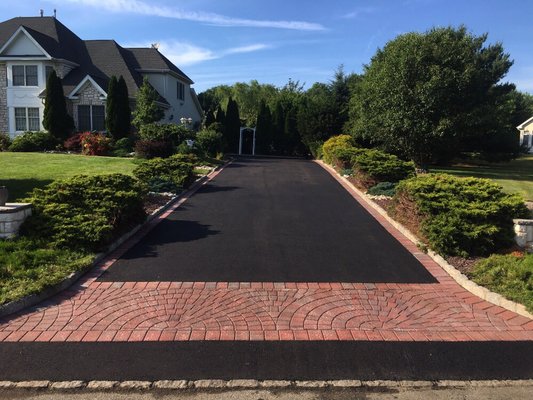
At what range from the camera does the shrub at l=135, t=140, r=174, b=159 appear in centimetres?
2023

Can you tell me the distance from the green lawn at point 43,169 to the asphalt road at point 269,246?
171 inches

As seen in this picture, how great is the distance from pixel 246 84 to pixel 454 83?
49.1 m

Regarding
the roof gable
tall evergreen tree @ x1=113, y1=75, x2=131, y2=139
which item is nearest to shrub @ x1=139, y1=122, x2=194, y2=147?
tall evergreen tree @ x1=113, y1=75, x2=131, y2=139

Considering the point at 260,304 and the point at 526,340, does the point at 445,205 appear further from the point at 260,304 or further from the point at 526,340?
the point at 260,304

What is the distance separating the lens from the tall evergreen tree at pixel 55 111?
2534 cm

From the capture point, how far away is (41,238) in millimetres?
6988

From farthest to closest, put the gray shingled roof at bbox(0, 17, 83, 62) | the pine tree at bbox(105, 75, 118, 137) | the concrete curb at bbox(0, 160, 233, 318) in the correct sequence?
the gray shingled roof at bbox(0, 17, 83, 62) → the pine tree at bbox(105, 75, 118, 137) → the concrete curb at bbox(0, 160, 233, 318)

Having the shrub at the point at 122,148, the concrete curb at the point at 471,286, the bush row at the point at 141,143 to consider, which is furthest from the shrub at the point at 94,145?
the concrete curb at the point at 471,286

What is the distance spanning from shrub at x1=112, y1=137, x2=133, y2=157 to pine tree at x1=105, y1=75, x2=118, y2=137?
199 centimetres

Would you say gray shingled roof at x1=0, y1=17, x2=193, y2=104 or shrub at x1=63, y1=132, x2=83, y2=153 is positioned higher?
gray shingled roof at x1=0, y1=17, x2=193, y2=104

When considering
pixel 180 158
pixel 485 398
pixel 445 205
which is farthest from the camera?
pixel 180 158

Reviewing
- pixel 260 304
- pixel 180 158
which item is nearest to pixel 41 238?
pixel 260 304

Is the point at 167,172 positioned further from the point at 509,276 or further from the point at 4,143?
the point at 4,143

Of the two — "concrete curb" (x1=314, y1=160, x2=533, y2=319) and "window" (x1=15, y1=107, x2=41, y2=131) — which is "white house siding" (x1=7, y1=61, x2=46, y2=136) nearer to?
"window" (x1=15, y1=107, x2=41, y2=131)
